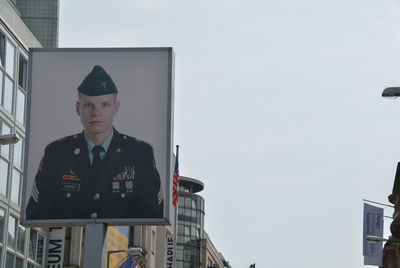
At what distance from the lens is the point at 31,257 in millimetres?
52906

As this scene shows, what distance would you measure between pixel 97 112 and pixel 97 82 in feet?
3.07

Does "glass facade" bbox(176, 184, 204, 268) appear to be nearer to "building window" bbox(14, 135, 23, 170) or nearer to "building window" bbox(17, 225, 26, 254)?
"building window" bbox(17, 225, 26, 254)

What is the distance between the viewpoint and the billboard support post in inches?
1148

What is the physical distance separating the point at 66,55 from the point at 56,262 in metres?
28.7

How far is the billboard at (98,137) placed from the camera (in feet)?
97.2

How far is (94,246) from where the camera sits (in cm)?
2938

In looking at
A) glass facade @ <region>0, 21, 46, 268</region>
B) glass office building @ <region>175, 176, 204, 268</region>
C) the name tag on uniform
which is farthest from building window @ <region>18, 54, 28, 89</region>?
glass office building @ <region>175, 176, 204, 268</region>

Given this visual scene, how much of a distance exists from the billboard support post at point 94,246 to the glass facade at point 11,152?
1777 cm

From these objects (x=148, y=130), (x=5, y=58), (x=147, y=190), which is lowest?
(x=147, y=190)

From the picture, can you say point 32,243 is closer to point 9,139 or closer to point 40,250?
point 40,250

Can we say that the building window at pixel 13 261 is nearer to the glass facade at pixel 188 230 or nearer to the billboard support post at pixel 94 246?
the billboard support post at pixel 94 246

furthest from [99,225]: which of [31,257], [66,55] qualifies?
[31,257]

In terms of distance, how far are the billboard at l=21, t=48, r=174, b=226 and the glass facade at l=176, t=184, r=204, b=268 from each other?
133 m

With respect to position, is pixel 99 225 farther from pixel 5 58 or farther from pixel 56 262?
pixel 56 262
